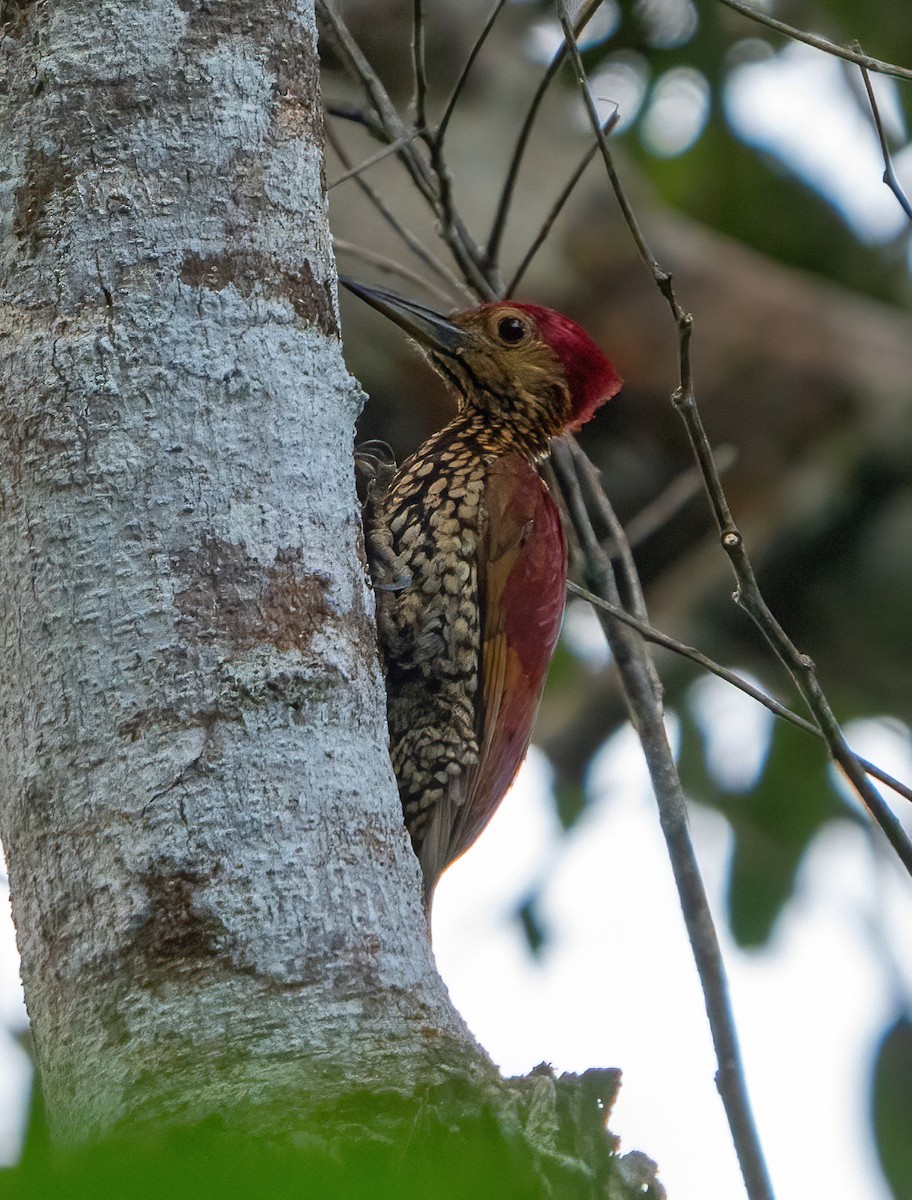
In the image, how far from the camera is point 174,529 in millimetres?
1754

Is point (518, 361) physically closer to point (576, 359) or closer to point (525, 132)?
point (576, 359)

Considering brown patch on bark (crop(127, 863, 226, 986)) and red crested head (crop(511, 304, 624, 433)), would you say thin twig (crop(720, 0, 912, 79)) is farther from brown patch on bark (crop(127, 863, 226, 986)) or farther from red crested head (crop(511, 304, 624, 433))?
brown patch on bark (crop(127, 863, 226, 986))

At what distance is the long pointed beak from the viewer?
11.6ft

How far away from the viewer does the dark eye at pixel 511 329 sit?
11.8 ft

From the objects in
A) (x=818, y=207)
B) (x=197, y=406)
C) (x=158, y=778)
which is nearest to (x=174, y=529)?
(x=197, y=406)

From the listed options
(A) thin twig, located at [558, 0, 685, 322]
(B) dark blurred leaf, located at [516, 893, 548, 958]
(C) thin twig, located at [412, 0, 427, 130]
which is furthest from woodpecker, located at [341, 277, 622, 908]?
(B) dark blurred leaf, located at [516, 893, 548, 958]

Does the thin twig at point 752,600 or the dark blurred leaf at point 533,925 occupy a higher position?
the dark blurred leaf at point 533,925

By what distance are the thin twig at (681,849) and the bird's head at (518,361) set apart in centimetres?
65

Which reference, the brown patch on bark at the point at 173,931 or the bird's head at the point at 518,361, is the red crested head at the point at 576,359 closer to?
the bird's head at the point at 518,361

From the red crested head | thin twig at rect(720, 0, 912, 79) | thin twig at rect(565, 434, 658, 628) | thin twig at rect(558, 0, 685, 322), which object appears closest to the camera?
thin twig at rect(558, 0, 685, 322)

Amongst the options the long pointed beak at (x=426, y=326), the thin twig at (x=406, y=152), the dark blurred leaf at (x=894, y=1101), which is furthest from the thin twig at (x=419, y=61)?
the dark blurred leaf at (x=894, y=1101)

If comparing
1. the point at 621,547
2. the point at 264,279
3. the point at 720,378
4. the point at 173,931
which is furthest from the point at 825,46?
the point at 720,378

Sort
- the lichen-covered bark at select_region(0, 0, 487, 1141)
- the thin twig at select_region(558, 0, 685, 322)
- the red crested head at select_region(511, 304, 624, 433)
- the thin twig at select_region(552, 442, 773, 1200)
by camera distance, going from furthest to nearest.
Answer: the red crested head at select_region(511, 304, 624, 433) < the thin twig at select_region(558, 0, 685, 322) < the thin twig at select_region(552, 442, 773, 1200) < the lichen-covered bark at select_region(0, 0, 487, 1141)

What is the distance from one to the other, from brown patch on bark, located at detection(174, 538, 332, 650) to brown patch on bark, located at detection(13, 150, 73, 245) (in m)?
0.48
